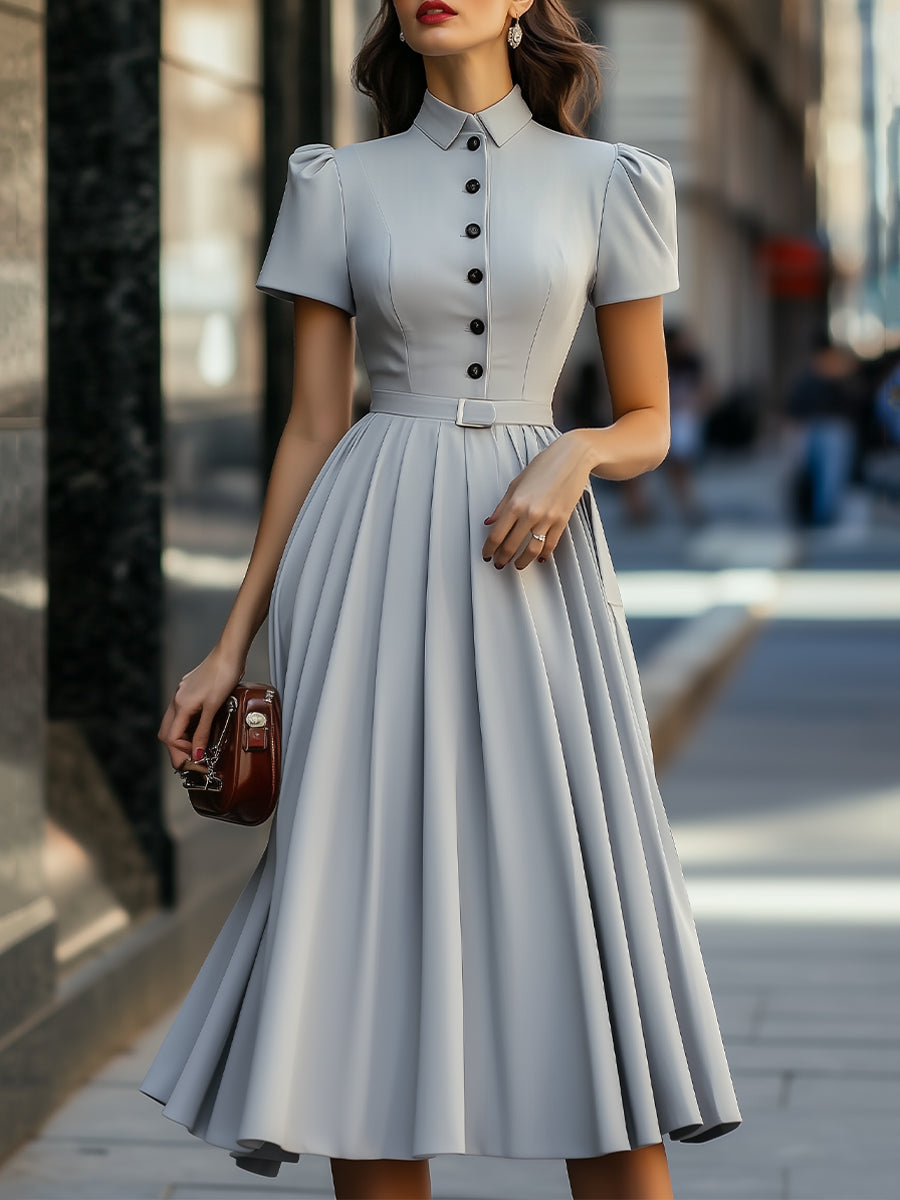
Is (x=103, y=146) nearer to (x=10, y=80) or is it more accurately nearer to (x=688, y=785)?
(x=10, y=80)

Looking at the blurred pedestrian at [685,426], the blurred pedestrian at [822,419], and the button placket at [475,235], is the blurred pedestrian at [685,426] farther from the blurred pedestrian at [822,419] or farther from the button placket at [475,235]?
the button placket at [475,235]

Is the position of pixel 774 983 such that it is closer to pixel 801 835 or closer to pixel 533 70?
pixel 801 835

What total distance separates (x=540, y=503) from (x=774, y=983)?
325 centimetres

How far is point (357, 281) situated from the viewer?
2822mm

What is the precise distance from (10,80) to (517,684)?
→ 2.04m

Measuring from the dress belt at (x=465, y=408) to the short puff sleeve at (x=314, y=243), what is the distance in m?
0.14

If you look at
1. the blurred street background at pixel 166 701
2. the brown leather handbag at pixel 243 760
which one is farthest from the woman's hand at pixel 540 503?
the blurred street background at pixel 166 701

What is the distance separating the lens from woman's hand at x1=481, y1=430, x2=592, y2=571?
104 inches

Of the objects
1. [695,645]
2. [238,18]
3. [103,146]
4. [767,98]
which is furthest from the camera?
[767,98]

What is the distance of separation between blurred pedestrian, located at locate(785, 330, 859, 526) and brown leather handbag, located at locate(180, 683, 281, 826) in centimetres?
1721

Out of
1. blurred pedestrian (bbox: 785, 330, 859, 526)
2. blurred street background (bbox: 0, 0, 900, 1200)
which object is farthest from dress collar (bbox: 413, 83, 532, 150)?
blurred pedestrian (bbox: 785, 330, 859, 526)

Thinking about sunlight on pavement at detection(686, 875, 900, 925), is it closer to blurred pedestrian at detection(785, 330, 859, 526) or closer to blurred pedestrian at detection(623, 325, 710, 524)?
blurred pedestrian at detection(785, 330, 859, 526)

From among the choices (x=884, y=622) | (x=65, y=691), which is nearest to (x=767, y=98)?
(x=884, y=622)

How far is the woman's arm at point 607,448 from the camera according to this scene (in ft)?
8.73
